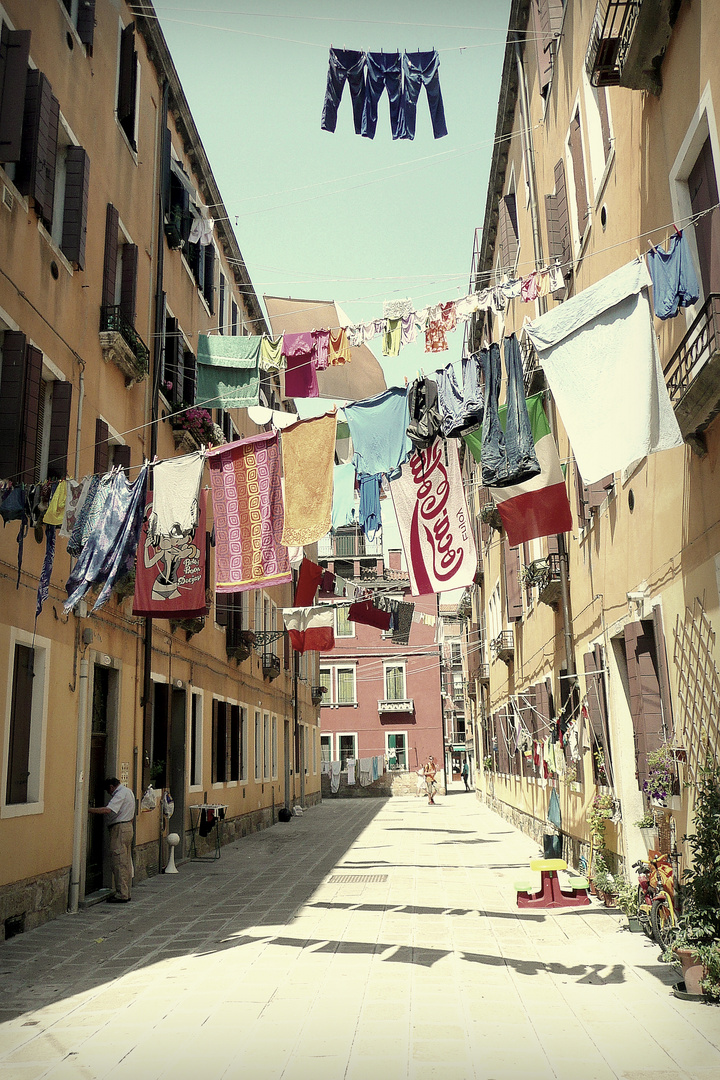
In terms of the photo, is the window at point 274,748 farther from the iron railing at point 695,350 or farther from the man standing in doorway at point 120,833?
the iron railing at point 695,350

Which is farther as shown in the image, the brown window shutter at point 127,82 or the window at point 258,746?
the window at point 258,746

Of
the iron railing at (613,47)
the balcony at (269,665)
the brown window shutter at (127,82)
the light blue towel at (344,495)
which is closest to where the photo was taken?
the iron railing at (613,47)

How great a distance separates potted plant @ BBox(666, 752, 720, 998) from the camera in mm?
6004

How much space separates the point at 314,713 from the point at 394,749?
8219 mm

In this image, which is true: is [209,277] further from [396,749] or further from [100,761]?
[396,749]

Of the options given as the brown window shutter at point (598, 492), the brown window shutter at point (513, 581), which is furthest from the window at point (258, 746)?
the brown window shutter at point (598, 492)

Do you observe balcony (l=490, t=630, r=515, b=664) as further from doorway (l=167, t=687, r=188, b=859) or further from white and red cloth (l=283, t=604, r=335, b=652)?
doorway (l=167, t=687, r=188, b=859)

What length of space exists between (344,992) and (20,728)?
474 centimetres

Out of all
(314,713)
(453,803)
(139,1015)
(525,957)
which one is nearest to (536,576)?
(525,957)

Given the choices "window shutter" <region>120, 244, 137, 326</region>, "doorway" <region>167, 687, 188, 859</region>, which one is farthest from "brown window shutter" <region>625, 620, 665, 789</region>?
"doorway" <region>167, 687, 188, 859</region>

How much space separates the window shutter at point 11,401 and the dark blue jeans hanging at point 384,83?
590 cm

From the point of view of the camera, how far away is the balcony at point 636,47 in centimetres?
692

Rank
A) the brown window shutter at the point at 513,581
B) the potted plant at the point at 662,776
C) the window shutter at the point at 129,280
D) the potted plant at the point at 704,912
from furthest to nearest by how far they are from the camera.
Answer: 1. the brown window shutter at the point at 513,581
2. the window shutter at the point at 129,280
3. the potted plant at the point at 662,776
4. the potted plant at the point at 704,912

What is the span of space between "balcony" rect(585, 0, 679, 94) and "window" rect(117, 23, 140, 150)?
8066 mm
